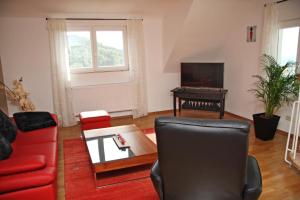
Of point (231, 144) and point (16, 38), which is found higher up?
point (16, 38)

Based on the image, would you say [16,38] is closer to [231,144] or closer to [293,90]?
[231,144]

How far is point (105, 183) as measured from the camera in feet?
9.00

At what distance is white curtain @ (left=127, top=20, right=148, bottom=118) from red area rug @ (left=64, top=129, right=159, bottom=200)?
7.50 feet

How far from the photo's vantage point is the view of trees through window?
4.95 meters

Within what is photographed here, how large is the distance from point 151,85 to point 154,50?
2.66ft

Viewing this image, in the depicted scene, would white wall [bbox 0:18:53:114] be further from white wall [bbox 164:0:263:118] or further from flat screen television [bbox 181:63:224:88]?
flat screen television [bbox 181:63:224:88]

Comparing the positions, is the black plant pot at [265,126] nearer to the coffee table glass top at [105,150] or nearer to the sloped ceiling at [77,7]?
the coffee table glass top at [105,150]

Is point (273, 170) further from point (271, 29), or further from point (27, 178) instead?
point (27, 178)

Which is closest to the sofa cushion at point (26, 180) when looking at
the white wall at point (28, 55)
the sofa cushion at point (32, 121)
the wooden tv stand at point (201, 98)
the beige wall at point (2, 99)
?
the sofa cushion at point (32, 121)

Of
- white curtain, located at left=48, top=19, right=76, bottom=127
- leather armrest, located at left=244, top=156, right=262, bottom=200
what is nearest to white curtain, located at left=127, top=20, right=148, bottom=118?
white curtain, located at left=48, top=19, right=76, bottom=127

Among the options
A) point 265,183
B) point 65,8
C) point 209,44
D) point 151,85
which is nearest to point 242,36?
point 209,44

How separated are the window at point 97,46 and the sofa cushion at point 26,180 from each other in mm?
3148

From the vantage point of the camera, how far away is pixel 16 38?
14.8 ft

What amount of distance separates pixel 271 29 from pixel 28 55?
14.7ft
